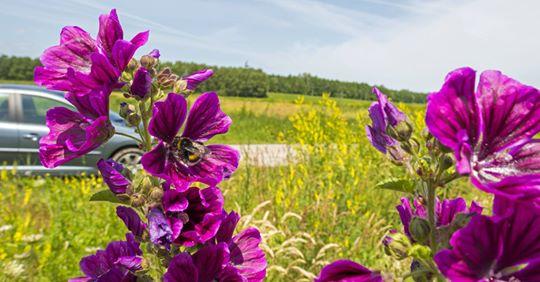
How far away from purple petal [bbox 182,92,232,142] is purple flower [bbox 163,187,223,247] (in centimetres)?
13

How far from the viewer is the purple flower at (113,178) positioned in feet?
3.65

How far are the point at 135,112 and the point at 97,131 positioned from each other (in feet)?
0.34

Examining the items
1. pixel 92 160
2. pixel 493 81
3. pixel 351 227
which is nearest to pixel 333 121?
pixel 351 227

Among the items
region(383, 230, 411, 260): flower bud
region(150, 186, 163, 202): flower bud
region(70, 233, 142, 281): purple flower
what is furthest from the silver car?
region(383, 230, 411, 260): flower bud

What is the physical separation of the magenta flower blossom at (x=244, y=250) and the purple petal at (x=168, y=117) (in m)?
0.24

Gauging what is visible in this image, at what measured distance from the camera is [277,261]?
12.2ft

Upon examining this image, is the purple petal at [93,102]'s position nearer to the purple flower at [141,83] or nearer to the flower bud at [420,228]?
the purple flower at [141,83]

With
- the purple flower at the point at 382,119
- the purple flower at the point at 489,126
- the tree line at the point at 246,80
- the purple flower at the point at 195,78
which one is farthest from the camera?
the tree line at the point at 246,80

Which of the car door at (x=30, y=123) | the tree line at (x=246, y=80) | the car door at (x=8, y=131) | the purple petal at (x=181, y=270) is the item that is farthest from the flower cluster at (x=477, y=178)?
the tree line at (x=246, y=80)

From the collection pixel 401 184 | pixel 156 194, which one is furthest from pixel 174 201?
pixel 401 184

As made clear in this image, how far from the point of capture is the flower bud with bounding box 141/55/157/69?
116 cm

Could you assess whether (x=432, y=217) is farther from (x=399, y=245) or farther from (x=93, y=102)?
(x=93, y=102)

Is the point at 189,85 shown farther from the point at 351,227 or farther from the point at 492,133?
the point at 351,227

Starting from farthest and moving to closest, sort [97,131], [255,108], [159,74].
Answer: [255,108], [159,74], [97,131]
